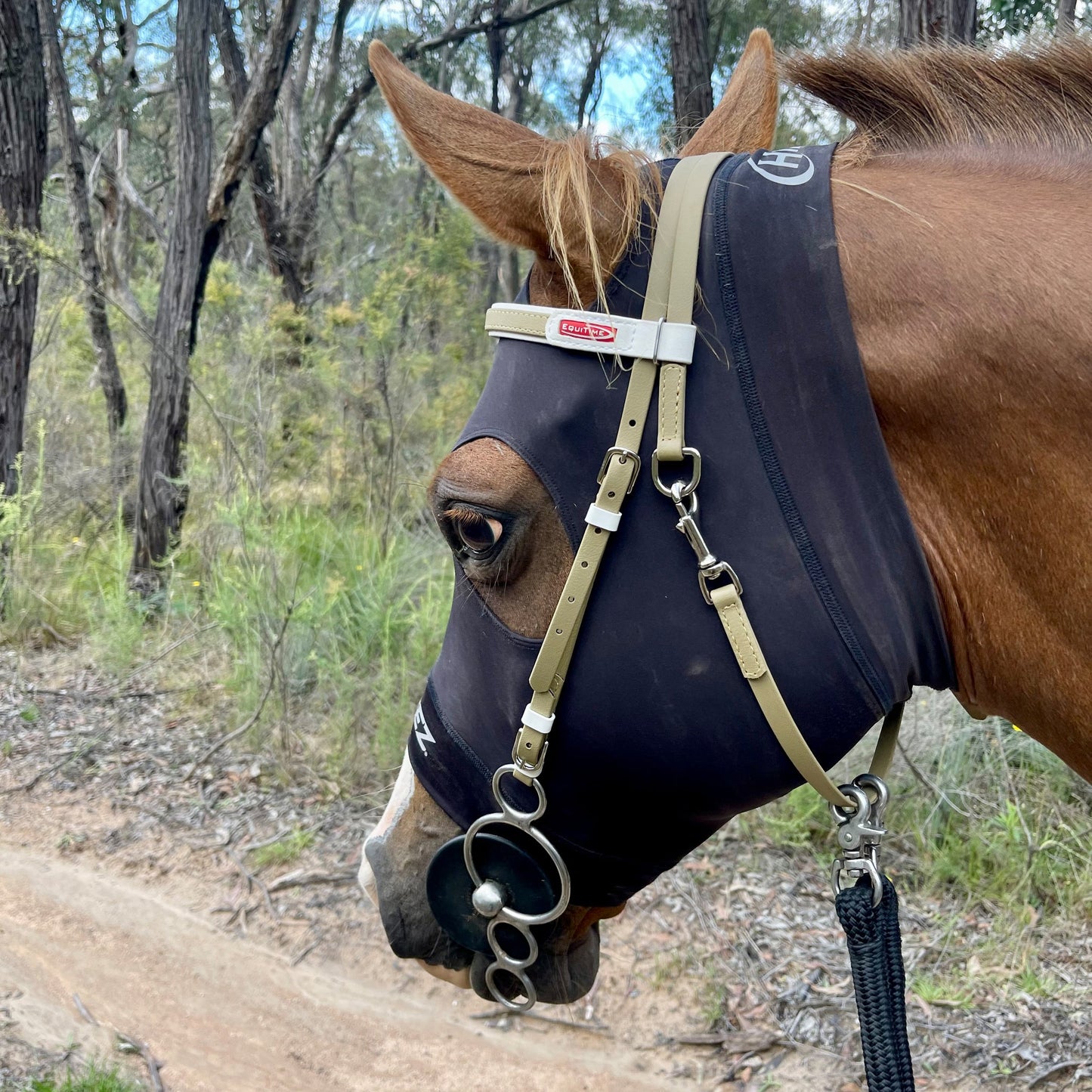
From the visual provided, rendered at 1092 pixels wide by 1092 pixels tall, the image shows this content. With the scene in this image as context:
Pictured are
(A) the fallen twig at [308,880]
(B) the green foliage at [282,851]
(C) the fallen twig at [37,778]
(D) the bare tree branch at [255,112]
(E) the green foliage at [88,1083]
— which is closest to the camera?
(E) the green foliage at [88,1083]

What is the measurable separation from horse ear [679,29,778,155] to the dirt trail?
8.57 feet

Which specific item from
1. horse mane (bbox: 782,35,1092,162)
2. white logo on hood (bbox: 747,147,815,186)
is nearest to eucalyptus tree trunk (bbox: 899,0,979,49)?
horse mane (bbox: 782,35,1092,162)

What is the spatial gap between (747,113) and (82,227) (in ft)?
23.7

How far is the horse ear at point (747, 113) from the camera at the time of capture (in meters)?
1.52

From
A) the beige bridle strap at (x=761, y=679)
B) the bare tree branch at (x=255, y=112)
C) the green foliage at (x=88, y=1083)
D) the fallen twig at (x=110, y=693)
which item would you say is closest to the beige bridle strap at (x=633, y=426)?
the beige bridle strap at (x=761, y=679)

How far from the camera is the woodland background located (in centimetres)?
A: 377

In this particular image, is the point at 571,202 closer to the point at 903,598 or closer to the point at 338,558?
the point at 903,598

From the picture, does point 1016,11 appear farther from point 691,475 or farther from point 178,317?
point 691,475

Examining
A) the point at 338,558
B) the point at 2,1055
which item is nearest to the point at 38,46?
the point at 338,558

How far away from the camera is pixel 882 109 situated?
1.36 meters

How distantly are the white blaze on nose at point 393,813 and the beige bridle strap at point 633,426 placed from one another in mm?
432

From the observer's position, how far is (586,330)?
3.93 ft

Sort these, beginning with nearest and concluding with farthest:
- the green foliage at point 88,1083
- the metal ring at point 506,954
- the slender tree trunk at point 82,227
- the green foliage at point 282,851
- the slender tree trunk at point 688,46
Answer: the metal ring at point 506,954 → the green foliage at point 88,1083 → the green foliage at point 282,851 → the slender tree trunk at point 688,46 → the slender tree trunk at point 82,227

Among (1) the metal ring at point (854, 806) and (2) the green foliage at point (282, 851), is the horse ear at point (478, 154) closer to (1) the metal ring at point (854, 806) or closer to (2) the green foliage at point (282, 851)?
(1) the metal ring at point (854, 806)
